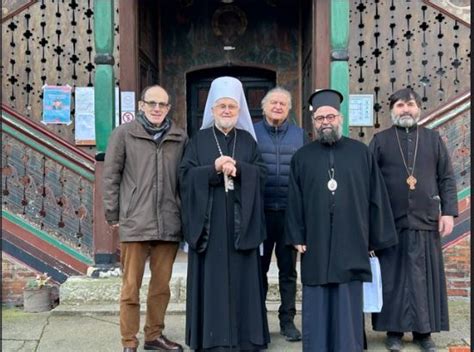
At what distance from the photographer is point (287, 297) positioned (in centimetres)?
452

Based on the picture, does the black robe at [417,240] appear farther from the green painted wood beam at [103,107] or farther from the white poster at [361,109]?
the green painted wood beam at [103,107]

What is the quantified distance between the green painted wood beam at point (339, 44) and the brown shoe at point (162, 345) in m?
2.94

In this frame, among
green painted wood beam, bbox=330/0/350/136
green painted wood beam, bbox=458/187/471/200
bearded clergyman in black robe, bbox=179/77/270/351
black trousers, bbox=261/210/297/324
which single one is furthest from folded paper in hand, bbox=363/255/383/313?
green painted wood beam, bbox=458/187/471/200

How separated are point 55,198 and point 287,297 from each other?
3240 millimetres

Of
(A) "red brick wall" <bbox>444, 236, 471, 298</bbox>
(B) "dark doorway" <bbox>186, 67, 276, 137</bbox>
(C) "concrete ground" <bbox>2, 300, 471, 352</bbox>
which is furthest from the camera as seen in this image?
(B) "dark doorway" <bbox>186, 67, 276, 137</bbox>

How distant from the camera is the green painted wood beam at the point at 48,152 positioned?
6373 millimetres

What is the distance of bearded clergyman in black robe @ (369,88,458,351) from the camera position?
432cm

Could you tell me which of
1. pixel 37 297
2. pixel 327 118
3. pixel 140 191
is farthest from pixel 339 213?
pixel 37 297

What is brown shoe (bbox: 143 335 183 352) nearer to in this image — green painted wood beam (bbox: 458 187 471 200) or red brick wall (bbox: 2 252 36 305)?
red brick wall (bbox: 2 252 36 305)

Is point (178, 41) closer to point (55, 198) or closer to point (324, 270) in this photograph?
point (55, 198)

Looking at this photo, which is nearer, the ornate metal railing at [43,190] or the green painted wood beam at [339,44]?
the green painted wood beam at [339,44]

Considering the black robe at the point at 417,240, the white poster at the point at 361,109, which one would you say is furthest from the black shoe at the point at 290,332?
the white poster at the point at 361,109

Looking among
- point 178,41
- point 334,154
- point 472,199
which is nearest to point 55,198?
point 178,41

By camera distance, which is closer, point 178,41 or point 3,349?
point 3,349
